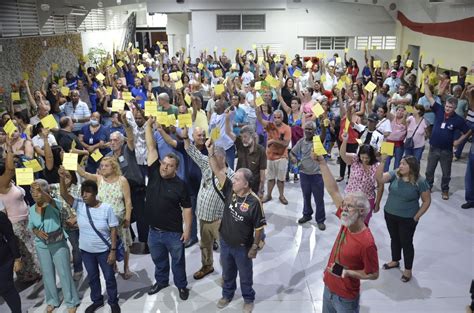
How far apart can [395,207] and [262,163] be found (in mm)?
1646

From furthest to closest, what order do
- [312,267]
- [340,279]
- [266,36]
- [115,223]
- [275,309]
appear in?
[266,36] → [312,267] → [275,309] → [115,223] → [340,279]

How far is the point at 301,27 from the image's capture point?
16375 millimetres

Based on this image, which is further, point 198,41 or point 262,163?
point 198,41

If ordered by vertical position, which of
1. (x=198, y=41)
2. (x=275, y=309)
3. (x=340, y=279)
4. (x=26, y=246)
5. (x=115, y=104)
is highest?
(x=198, y=41)

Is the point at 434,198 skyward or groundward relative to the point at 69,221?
groundward

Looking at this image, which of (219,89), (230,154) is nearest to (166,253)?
(230,154)

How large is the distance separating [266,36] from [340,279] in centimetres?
1465

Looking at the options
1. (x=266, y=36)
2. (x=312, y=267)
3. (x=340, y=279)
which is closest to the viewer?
(x=340, y=279)

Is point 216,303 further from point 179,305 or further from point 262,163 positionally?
point 262,163

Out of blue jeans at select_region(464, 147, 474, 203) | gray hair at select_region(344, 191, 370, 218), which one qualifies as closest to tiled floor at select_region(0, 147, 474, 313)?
blue jeans at select_region(464, 147, 474, 203)

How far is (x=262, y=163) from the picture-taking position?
5.23 metres

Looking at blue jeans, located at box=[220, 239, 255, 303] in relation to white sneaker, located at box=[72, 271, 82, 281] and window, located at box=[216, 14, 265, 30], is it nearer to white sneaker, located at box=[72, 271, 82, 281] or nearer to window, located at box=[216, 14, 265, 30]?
white sneaker, located at box=[72, 271, 82, 281]

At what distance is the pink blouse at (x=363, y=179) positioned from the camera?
4.44 m

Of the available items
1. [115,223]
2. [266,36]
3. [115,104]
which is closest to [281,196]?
[115,104]
